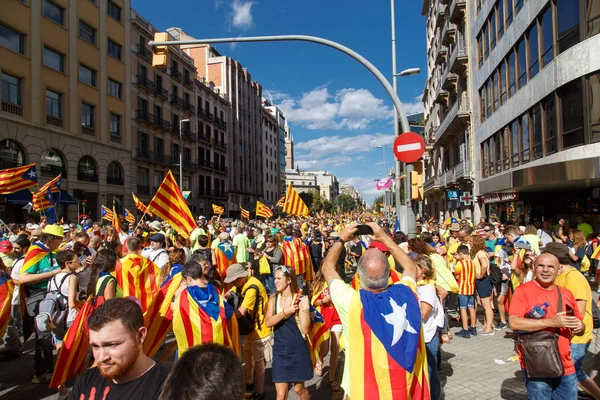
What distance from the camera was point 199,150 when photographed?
48938mm

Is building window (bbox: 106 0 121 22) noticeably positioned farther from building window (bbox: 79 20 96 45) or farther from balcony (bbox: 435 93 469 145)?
balcony (bbox: 435 93 469 145)

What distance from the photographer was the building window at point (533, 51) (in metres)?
16.1

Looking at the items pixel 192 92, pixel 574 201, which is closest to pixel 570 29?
pixel 574 201

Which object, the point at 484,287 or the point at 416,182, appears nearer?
the point at 484,287

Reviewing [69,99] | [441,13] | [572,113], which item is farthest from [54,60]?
[572,113]

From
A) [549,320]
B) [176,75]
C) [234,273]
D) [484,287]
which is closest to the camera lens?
[549,320]

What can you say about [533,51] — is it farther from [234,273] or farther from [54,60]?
[54,60]

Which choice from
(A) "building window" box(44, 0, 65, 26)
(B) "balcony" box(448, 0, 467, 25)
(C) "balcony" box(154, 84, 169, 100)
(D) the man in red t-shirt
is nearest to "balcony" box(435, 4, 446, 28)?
(B) "balcony" box(448, 0, 467, 25)

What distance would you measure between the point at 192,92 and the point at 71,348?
45.1 meters

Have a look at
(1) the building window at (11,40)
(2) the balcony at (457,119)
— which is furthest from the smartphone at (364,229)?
(1) the building window at (11,40)

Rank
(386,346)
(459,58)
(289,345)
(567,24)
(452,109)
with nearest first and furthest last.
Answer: (386,346), (289,345), (567,24), (459,58), (452,109)

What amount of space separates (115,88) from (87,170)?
7.42 metres

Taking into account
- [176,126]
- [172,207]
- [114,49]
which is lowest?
[172,207]

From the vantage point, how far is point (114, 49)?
105 ft
